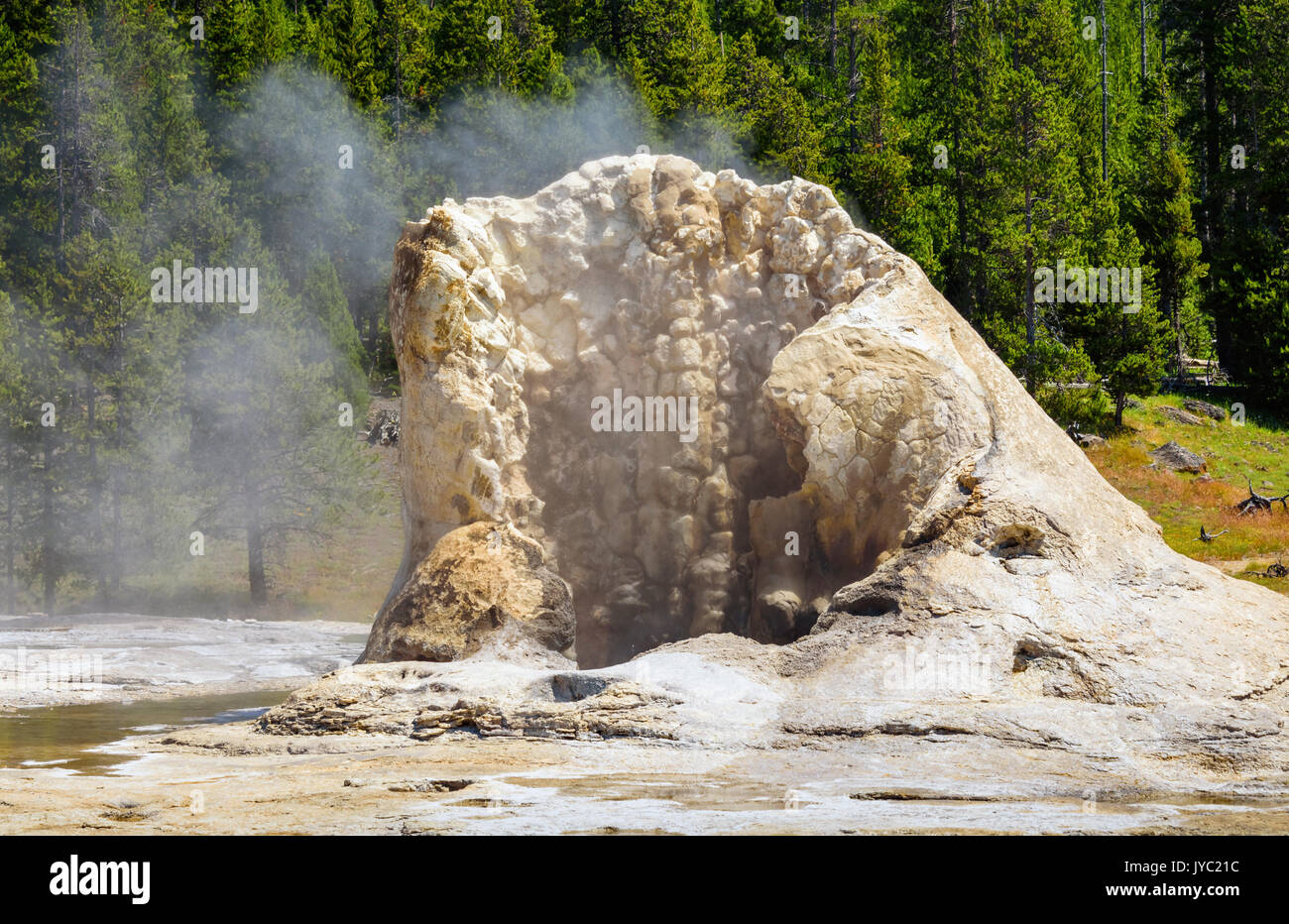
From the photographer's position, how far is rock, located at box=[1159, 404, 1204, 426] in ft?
117

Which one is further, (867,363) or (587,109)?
(587,109)

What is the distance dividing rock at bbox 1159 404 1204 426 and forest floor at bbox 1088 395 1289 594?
10 cm

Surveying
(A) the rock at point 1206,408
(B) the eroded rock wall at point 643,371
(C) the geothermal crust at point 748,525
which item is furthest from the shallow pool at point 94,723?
(A) the rock at point 1206,408

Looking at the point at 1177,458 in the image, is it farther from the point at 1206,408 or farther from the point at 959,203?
the point at 959,203

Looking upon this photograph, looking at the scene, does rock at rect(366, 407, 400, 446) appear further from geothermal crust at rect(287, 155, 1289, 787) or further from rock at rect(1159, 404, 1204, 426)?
geothermal crust at rect(287, 155, 1289, 787)

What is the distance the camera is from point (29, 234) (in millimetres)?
38969

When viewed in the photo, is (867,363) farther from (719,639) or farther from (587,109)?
(587,109)

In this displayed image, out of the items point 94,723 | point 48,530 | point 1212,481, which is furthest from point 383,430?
point 94,723

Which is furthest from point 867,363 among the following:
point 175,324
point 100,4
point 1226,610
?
point 100,4

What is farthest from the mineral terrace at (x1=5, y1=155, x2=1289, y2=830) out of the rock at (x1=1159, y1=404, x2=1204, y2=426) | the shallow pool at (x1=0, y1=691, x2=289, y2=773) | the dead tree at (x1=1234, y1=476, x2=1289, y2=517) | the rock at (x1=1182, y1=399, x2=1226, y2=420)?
the rock at (x1=1182, y1=399, x2=1226, y2=420)

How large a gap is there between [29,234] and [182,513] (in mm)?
12380

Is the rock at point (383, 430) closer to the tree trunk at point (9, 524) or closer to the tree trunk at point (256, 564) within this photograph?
the tree trunk at point (256, 564)
